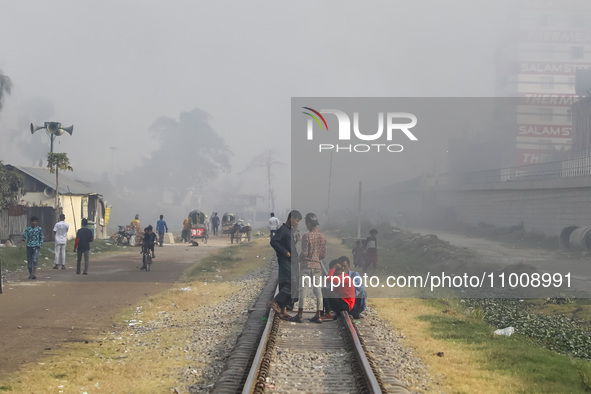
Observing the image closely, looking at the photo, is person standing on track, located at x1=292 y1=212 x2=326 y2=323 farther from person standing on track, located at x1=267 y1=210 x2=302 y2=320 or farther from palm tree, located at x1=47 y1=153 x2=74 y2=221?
palm tree, located at x1=47 y1=153 x2=74 y2=221

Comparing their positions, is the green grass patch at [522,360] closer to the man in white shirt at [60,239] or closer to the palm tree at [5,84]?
the man in white shirt at [60,239]

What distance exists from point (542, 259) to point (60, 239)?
1807 centimetres

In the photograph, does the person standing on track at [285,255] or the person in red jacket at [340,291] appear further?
the person in red jacket at [340,291]

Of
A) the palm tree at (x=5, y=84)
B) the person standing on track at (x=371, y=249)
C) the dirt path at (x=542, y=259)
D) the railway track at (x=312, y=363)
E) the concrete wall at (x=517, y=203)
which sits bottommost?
the railway track at (x=312, y=363)

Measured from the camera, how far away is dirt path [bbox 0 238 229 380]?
9750 millimetres

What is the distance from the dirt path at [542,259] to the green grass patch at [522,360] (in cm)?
701

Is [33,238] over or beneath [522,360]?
over

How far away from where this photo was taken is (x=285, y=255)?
427 inches

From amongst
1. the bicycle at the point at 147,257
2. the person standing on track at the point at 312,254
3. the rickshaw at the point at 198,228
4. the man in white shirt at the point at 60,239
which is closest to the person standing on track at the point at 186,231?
the rickshaw at the point at 198,228

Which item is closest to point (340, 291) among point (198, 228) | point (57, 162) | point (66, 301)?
point (66, 301)

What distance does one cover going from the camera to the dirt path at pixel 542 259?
20044mm

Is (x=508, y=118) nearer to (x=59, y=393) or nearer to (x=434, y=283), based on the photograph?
(x=434, y=283)

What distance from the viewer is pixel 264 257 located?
92.7ft

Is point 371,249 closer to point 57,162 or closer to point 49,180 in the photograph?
point 57,162
